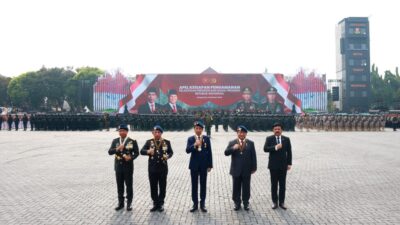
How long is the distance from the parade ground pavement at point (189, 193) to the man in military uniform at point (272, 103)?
2939cm

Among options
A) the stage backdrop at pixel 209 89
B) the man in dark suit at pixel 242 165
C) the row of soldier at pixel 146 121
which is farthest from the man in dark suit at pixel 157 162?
the stage backdrop at pixel 209 89

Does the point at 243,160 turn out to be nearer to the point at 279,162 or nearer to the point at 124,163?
the point at 279,162

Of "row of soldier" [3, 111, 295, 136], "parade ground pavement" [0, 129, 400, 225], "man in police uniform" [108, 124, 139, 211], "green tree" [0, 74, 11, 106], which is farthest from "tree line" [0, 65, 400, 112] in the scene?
"man in police uniform" [108, 124, 139, 211]

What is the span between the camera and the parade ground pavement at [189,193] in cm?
716

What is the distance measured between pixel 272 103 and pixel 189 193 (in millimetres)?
36586

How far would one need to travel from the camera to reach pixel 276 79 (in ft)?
148

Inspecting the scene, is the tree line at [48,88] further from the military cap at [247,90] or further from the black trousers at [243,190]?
the black trousers at [243,190]

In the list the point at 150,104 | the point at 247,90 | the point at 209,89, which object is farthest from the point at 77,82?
the point at 247,90

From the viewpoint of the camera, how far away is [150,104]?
148 feet

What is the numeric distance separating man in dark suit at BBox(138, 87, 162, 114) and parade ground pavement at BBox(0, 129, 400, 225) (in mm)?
29599

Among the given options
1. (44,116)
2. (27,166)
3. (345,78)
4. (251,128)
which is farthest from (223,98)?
(345,78)

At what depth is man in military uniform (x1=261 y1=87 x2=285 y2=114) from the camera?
→ 1767 inches

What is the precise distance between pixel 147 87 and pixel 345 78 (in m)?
58.5

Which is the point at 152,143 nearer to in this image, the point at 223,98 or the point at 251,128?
the point at 251,128
